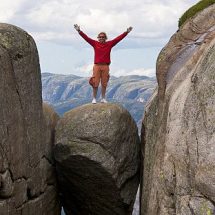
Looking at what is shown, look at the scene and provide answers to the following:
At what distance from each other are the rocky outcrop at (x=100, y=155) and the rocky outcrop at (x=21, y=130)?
131 centimetres

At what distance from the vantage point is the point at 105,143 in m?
24.5

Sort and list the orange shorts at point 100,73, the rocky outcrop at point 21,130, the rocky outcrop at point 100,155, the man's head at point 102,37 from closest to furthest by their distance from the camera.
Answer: the rocky outcrop at point 21,130 → the rocky outcrop at point 100,155 → the man's head at point 102,37 → the orange shorts at point 100,73

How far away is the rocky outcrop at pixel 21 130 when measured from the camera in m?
20.4

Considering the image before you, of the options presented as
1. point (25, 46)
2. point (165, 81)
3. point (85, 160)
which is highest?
point (25, 46)

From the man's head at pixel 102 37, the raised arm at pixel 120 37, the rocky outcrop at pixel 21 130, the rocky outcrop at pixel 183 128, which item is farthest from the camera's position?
the raised arm at pixel 120 37

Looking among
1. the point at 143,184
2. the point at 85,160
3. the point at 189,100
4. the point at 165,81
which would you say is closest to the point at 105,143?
the point at 85,160

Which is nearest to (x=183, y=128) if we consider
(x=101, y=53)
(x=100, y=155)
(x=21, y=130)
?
(x=100, y=155)

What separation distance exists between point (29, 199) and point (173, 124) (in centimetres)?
910

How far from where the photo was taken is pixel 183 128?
57.9ft

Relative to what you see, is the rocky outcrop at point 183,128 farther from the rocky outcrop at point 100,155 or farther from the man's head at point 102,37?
the man's head at point 102,37

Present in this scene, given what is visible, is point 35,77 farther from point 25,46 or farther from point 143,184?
point 143,184

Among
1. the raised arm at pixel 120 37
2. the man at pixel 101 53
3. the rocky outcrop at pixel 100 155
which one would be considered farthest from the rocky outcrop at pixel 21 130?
the raised arm at pixel 120 37

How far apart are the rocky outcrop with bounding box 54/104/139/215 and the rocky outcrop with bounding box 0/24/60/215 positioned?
1.31m

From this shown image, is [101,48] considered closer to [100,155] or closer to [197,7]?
[100,155]
